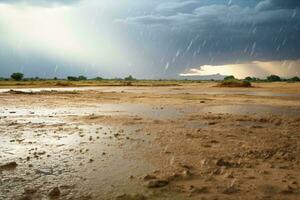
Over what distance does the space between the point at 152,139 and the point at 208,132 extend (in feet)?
7.96

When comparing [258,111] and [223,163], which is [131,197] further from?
[258,111]

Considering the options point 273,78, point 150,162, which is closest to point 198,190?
point 150,162

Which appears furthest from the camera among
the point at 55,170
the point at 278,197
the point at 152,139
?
the point at 152,139

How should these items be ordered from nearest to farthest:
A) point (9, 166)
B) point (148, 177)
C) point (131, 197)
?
point (131, 197), point (148, 177), point (9, 166)

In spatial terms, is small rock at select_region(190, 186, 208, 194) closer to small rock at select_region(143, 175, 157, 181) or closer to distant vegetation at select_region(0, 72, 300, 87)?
small rock at select_region(143, 175, 157, 181)

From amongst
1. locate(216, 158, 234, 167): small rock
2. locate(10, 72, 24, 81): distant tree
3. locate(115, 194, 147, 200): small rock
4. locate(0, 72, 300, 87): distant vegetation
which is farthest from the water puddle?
locate(10, 72, 24, 81): distant tree

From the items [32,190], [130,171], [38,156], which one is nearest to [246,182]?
[130,171]

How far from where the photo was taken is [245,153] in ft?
31.9

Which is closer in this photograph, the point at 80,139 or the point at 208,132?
the point at 80,139

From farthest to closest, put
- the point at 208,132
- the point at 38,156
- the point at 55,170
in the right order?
the point at 208,132, the point at 38,156, the point at 55,170

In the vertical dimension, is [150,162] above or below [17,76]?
below

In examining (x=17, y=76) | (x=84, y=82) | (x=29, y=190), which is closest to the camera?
(x=29, y=190)

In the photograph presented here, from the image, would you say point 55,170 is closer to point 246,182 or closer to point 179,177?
point 179,177

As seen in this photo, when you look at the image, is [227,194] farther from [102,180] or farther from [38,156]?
[38,156]
